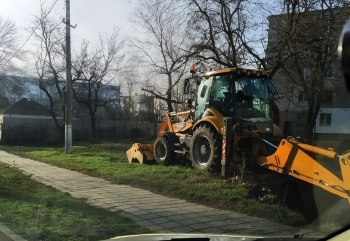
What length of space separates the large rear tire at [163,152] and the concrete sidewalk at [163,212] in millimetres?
2758

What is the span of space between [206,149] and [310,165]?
4.64 meters

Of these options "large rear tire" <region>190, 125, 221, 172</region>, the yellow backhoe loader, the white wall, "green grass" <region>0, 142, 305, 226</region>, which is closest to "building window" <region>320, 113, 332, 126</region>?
the white wall

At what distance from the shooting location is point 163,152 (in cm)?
1513

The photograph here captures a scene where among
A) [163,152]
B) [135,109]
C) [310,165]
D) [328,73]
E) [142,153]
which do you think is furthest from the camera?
[135,109]

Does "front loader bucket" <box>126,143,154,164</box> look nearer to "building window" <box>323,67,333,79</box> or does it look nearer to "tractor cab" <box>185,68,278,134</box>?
"tractor cab" <box>185,68,278,134</box>

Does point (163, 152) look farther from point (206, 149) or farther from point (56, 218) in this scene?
point (56, 218)

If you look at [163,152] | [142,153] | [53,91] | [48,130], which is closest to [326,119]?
[48,130]

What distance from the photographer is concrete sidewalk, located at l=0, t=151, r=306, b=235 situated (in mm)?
7055

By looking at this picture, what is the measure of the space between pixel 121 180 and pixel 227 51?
10.0 metres

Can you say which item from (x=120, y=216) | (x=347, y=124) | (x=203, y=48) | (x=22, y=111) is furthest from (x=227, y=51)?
(x=22, y=111)

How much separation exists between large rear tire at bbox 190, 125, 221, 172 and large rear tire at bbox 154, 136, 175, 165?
1967 millimetres

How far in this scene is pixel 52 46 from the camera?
37188 mm

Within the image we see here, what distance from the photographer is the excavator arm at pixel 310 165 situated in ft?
23.3

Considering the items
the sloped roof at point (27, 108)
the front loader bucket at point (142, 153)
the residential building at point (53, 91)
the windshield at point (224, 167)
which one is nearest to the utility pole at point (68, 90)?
the windshield at point (224, 167)
